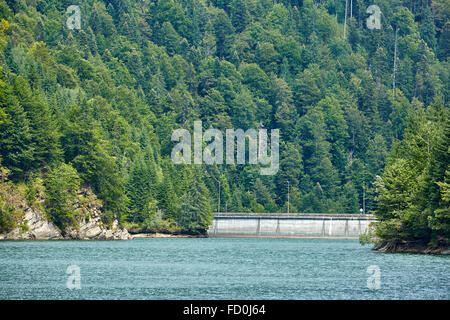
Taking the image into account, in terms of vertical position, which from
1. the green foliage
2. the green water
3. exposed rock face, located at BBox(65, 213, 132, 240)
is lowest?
the green water

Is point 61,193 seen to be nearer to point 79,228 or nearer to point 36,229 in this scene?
point 79,228

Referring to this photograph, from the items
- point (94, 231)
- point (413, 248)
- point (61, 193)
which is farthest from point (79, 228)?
point (413, 248)

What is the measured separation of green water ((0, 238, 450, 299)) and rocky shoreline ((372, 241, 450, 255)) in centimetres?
221

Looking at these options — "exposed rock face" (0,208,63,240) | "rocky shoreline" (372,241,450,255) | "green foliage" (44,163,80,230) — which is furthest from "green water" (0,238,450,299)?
"green foliage" (44,163,80,230)

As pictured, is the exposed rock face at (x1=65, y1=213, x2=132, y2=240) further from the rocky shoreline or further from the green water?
the rocky shoreline

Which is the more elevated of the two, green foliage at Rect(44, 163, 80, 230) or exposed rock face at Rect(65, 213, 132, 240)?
green foliage at Rect(44, 163, 80, 230)

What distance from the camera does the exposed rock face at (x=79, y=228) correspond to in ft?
455

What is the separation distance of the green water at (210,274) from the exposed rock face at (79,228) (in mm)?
11743

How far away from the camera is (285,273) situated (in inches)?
3679

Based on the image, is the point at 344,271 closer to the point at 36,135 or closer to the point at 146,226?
the point at 36,135

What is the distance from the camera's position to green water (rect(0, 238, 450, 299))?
74250mm
